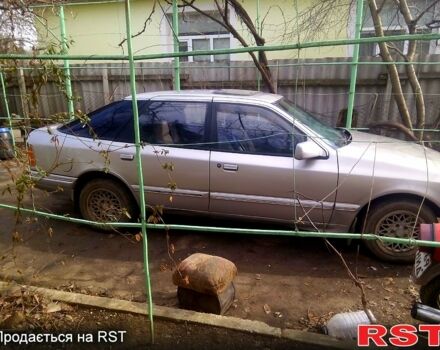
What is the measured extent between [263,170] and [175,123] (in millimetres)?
1129

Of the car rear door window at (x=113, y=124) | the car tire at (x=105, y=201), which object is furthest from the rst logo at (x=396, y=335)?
the car rear door window at (x=113, y=124)

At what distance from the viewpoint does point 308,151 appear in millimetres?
3391

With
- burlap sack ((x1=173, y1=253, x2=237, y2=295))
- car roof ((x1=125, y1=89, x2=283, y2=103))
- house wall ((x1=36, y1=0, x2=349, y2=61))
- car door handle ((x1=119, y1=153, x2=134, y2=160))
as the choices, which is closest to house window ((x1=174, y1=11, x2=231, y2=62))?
house wall ((x1=36, y1=0, x2=349, y2=61))

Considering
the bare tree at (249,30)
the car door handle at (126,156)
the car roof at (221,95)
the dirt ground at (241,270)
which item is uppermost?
the bare tree at (249,30)

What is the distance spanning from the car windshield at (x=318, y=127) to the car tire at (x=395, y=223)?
2.57 ft

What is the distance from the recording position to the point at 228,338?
8.45 ft

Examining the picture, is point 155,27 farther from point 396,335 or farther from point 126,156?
point 396,335

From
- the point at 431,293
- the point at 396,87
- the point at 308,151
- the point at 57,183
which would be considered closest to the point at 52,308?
the point at 57,183

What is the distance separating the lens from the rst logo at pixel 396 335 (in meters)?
2.40

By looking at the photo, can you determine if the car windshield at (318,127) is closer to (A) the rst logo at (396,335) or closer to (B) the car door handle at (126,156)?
(B) the car door handle at (126,156)

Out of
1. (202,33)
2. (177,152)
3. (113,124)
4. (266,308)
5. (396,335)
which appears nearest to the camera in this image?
(396,335)

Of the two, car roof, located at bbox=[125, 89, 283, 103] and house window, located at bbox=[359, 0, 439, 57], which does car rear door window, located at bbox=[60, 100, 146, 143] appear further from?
house window, located at bbox=[359, 0, 439, 57]

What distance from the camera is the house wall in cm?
752

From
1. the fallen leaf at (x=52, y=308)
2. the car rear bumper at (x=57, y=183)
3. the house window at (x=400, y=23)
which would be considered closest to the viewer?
the fallen leaf at (x=52, y=308)
